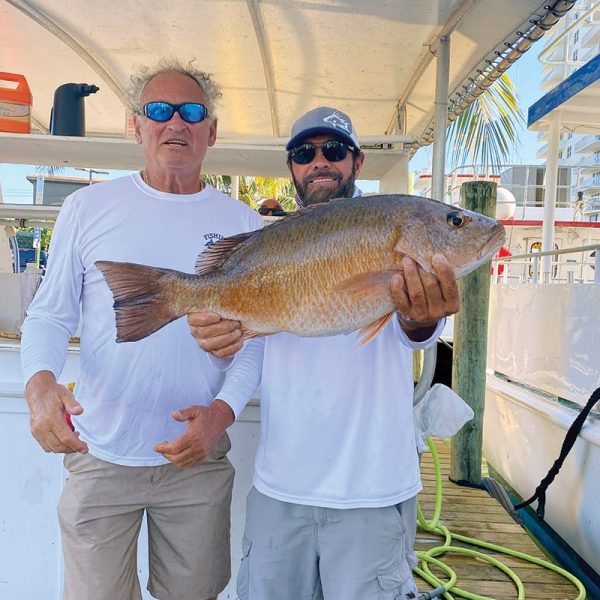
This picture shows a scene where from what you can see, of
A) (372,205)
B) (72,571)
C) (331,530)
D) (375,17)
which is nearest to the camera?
(372,205)

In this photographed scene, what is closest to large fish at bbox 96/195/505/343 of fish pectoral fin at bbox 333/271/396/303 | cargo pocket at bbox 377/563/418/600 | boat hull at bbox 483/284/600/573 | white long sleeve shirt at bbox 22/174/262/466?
fish pectoral fin at bbox 333/271/396/303

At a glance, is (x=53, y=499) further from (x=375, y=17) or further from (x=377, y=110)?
(x=377, y=110)

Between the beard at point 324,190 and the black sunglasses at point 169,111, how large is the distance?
0.53m

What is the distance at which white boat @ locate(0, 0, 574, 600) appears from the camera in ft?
10.1

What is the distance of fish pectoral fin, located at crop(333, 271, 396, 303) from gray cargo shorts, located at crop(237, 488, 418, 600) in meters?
0.76

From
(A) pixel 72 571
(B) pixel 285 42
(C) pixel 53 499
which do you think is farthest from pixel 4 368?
(B) pixel 285 42

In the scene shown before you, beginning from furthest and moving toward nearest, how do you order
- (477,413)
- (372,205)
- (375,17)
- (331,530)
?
(477,413), (375,17), (331,530), (372,205)

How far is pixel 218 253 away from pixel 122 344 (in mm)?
547

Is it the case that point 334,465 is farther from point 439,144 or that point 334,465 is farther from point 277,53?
point 277,53

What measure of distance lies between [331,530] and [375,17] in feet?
9.84

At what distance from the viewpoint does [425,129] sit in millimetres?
5180

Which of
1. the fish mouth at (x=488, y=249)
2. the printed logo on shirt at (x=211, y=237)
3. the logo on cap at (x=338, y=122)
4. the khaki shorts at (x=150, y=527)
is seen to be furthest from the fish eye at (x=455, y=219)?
the khaki shorts at (x=150, y=527)

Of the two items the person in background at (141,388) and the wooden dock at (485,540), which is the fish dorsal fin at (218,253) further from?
the wooden dock at (485,540)

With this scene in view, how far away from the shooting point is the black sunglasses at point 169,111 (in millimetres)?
2326
